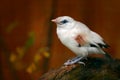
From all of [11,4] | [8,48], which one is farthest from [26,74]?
[11,4]

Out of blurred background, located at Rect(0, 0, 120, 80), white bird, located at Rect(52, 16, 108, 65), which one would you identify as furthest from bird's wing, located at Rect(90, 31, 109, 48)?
blurred background, located at Rect(0, 0, 120, 80)

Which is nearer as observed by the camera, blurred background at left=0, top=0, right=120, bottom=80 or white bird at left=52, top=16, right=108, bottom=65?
white bird at left=52, top=16, right=108, bottom=65

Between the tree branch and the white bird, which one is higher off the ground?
the white bird

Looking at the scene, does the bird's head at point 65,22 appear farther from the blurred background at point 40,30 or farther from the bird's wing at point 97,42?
the blurred background at point 40,30

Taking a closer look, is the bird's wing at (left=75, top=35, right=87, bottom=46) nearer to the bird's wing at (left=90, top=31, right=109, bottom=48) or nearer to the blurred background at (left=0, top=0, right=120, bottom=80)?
the bird's wing at (left=90, top=31, right=109, bottom=48)

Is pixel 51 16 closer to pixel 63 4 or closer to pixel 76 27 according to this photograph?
pixel 63 4
